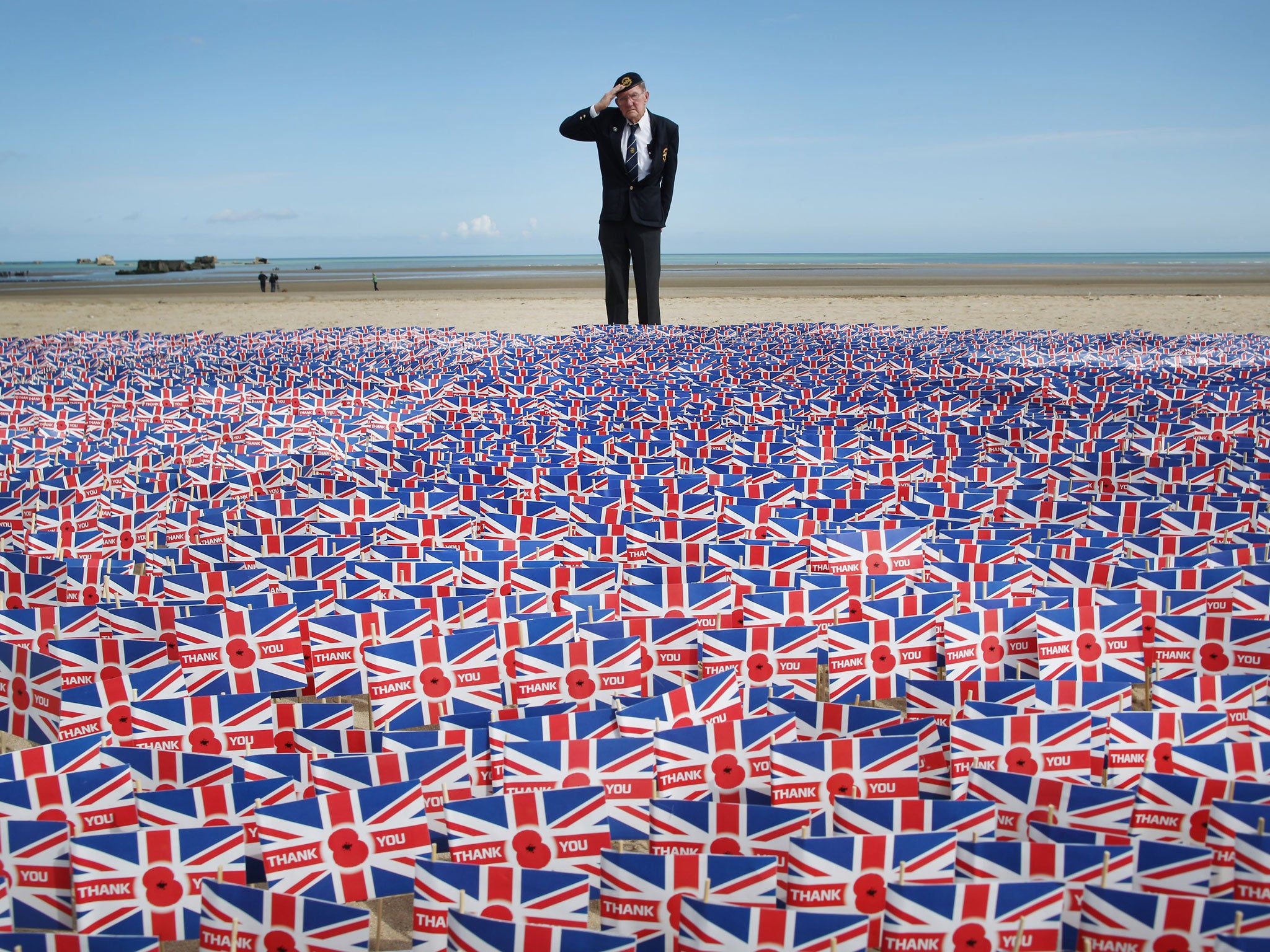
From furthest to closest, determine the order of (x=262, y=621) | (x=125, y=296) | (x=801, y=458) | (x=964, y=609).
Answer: (x=125, y=296)
(x=801, y=458)
(x=964, y=609)
(x=262, y=621)

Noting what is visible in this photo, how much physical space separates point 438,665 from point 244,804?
2.01 feet

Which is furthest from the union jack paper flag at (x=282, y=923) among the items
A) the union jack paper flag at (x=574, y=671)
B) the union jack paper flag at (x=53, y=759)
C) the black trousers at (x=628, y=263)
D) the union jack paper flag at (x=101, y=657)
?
the black trousers at (x=628, y=263)

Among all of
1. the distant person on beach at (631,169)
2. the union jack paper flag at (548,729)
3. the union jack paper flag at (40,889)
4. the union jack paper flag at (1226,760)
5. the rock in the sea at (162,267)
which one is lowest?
the union jack paper flag at (40,889)

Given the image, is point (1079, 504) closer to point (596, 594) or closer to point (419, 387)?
point (596, 594)

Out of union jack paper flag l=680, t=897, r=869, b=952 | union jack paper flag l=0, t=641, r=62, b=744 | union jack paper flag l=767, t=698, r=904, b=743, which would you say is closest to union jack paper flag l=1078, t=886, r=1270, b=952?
union jack paper flag l=680, t=897, r=869, b=952

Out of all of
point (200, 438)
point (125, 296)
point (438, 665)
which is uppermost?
point (125, 296)

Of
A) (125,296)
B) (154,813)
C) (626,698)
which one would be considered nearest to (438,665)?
(626,698)

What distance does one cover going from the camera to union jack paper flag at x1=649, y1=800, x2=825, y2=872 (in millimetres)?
1884

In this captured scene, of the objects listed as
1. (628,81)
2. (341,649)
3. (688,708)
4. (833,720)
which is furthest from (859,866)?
(628,81)

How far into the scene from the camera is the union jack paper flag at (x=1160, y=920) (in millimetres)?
1543

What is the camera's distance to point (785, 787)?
6.79ft

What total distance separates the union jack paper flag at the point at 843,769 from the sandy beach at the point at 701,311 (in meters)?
12.7

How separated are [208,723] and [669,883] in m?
1.29

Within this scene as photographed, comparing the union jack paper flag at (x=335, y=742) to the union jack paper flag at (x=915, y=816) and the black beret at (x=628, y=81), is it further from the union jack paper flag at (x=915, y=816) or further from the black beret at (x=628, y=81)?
the black beret at (x=628, y=81)
